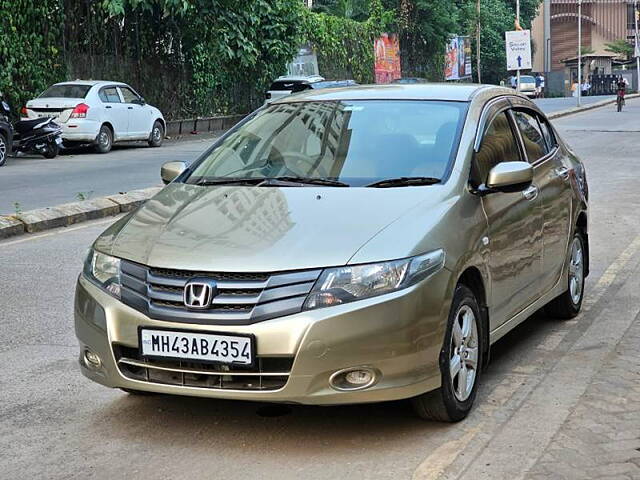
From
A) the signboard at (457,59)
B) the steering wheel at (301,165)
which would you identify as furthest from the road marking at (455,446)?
the signboard at (457,59)

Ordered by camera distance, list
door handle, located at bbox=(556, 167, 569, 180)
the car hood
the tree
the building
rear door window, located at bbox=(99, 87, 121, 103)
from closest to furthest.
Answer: the car hood < door handle, located at bbox=(556, 167, 569, 180) < rear door window, located at bbox=(99, 87, 121, 103) < the tree < the building

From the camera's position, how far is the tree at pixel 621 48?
91.1 meters

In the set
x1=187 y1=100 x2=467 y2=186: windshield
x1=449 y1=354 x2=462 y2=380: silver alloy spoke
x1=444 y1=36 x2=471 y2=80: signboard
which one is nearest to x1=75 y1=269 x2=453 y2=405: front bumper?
x1=449 y1=354 x2=462 y2=380: silver alloy spoke

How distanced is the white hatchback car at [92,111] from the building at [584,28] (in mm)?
74121

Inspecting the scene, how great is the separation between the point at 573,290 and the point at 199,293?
349 cm

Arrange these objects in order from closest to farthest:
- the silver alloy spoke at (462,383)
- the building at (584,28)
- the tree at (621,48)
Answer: the silver alloy spoke at (462,383), the tree at (621,48), the building at (584,28)

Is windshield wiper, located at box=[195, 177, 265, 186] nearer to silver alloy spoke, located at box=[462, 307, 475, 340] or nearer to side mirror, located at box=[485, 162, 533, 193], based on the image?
side mirror, located at box=[485, 162, 533, 193]

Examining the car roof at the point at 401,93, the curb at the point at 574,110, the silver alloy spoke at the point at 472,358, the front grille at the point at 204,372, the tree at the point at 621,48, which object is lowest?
the curb at the point at 574,110

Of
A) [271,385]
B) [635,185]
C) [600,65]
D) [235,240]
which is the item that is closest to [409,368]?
[271,385]

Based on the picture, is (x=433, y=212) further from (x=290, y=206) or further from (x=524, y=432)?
(x=524, y=432)

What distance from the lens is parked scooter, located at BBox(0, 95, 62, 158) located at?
21.7m

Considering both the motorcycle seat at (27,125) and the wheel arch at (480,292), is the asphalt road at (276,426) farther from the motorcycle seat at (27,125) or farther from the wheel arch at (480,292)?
the motorcycle seat at (27,125)

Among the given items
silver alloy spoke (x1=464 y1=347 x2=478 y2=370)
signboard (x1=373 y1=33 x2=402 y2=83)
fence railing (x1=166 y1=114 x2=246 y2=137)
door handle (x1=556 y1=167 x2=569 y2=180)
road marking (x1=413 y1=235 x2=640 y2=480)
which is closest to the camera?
road marking (x1=413 y1=235 x2=640 y2=480)

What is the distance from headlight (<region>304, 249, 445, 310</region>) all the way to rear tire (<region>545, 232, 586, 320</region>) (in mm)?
2709
